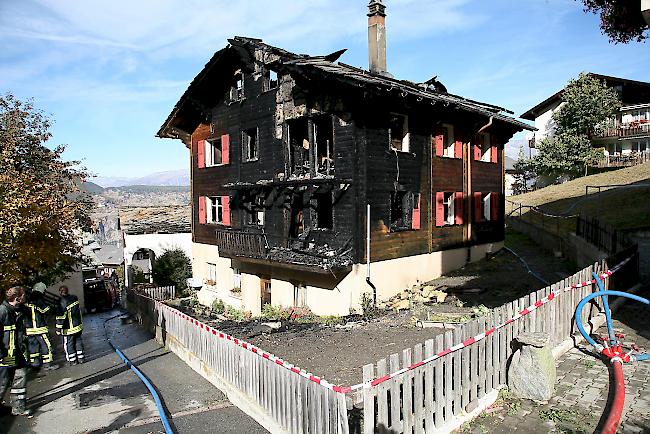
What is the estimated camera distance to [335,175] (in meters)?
17.7

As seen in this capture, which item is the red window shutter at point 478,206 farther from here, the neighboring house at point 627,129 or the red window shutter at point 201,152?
the neighboring house at point 627,129

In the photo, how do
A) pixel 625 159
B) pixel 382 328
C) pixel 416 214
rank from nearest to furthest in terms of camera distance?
pixel 382 328 < pixel 416 214 < pixel 625 159

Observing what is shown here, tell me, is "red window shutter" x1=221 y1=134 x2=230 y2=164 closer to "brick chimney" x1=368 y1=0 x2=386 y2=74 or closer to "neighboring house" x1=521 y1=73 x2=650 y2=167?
"brick chimney" x1=368 y1=0 x2=386 y2=74

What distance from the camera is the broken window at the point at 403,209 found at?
18969 mm

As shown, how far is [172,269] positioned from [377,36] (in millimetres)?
19362

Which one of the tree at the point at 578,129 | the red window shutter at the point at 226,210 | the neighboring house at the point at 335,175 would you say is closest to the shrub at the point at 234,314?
Answer: the neighboring house at the point at 335,175

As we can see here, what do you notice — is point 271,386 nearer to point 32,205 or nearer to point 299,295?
point 32,205

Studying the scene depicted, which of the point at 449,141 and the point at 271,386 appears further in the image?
the point at 449,141

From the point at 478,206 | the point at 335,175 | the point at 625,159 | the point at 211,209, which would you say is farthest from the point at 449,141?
the point at 625,159

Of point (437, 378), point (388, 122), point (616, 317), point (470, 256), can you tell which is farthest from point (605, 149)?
point (437, 378)

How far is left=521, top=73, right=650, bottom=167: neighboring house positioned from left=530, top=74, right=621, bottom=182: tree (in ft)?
4.74

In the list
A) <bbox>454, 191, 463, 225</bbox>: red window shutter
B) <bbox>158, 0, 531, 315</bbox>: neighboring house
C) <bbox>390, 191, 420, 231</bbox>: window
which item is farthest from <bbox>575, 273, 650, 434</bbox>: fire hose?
<bbox>454, 191, 463, 225</bbox>: red window shutter

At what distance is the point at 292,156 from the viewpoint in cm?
1988

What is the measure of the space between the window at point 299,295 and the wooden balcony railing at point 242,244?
1976 mm
